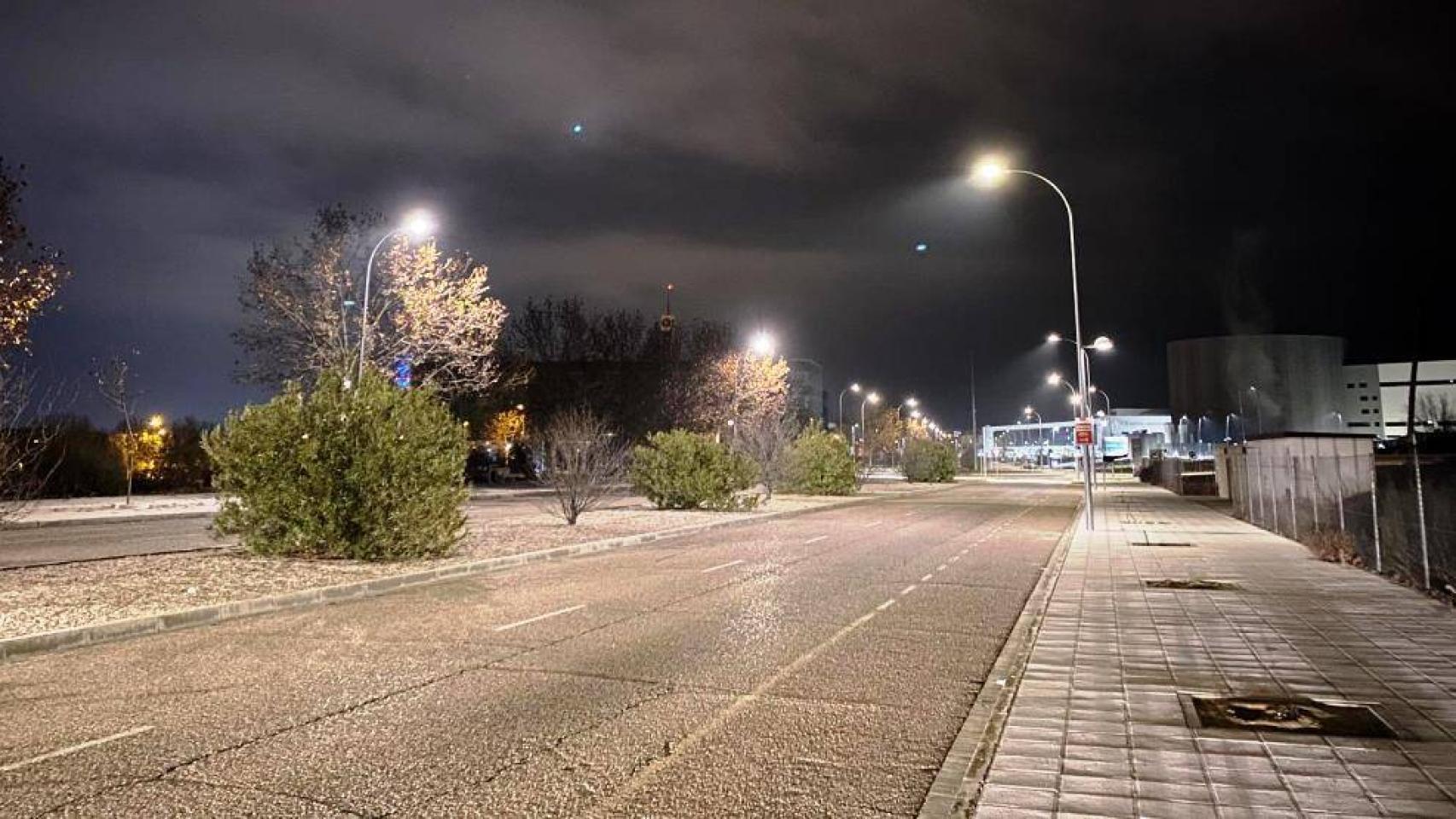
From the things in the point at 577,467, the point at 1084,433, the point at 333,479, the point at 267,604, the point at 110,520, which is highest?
the point at 1084,433

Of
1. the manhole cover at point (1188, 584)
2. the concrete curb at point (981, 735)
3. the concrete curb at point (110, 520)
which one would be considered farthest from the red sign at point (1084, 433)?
the concrete curb at point (110, 520)

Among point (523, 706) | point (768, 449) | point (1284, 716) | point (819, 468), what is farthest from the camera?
point (819, 468)

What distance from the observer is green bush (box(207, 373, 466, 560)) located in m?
14.7

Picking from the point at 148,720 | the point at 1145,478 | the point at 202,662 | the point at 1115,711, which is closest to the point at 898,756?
the point at 1115,711

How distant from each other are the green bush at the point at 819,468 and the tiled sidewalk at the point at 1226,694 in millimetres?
29428

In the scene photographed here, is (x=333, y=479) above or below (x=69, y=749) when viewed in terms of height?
above

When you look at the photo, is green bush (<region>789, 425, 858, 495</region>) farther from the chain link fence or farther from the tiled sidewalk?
the tiled sidewalk

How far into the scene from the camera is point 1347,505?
2473cm

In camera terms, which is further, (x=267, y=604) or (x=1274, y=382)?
(x=1274, y=382)

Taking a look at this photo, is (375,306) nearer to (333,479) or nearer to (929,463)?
(333,479)

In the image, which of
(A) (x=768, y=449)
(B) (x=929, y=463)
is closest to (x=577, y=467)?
(A) (x=768, y=449)

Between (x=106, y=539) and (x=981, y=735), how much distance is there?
73.0 feet

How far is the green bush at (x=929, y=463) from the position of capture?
203ft

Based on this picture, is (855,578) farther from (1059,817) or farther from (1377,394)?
(1377,394)
